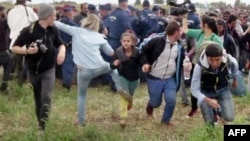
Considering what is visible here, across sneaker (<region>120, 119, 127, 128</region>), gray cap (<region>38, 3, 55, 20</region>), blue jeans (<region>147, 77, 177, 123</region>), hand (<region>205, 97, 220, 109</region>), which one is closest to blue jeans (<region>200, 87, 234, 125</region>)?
hand (<region>205, 97, 220, 109</region>)

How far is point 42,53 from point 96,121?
6.58 feet

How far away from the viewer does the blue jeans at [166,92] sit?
7.64 metres

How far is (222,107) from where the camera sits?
21.9ft

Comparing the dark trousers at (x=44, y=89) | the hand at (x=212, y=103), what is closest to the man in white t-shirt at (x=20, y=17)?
the dark trousers at (x=44, y=89)

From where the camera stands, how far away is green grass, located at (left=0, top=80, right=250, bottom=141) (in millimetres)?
6336

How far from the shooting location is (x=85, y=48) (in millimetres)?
7168

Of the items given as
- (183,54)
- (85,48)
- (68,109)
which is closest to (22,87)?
(68,109)

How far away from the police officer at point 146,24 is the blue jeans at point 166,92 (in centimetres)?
409

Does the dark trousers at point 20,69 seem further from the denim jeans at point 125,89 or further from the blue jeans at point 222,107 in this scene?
the blue jeans at point 222,107

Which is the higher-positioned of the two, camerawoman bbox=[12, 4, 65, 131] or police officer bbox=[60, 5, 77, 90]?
camerawoman bbox=[12, 4, 65, 131]

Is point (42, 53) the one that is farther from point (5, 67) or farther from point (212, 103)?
point (5, 67)

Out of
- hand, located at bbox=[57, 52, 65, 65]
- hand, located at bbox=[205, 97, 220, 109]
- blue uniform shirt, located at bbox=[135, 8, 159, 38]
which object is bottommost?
blue uniform shirt, located at bbox=[135, 8, 159, 38]

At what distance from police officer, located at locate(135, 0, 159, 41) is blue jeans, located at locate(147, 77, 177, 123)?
4095 mm

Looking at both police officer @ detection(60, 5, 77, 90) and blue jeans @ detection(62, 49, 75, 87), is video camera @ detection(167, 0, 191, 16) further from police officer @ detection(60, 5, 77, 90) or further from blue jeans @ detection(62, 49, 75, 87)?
blue jeans @ detection(62, 49, 75, 87)
